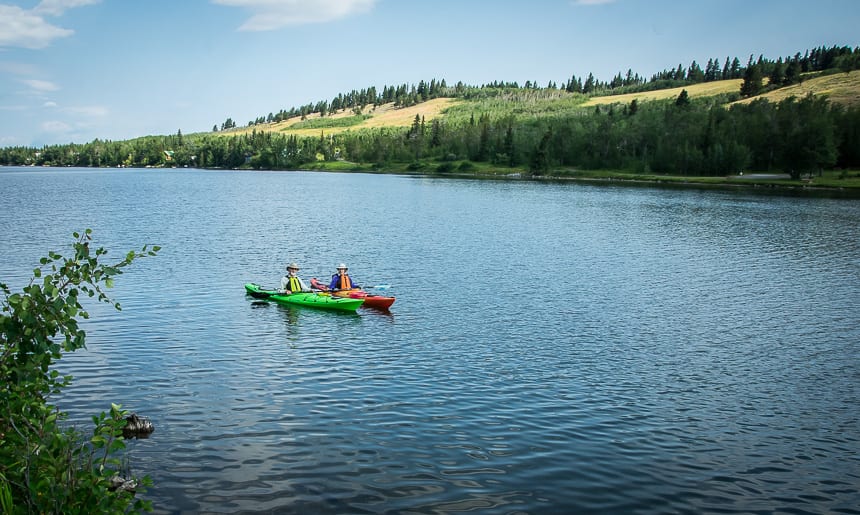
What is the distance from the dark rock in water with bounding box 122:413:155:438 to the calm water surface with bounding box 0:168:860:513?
0.49m

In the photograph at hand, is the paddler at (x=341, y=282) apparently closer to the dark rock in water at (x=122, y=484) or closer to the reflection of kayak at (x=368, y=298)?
the reflection of kayak at (x=368, y=298)

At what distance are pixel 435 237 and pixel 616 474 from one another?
52446mm

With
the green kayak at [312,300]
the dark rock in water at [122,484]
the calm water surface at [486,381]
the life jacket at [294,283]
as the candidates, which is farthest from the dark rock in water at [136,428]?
the life jacket at [294,283]

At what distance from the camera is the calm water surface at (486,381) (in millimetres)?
16453

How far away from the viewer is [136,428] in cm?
A: 1838

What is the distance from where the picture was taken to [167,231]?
67.1m

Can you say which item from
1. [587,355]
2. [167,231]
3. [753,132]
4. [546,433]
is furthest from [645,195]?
[546,433]

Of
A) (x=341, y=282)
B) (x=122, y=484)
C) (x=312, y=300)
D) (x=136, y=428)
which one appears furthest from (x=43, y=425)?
(x=341, y=282)

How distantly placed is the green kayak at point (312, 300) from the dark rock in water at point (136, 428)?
54.5ft

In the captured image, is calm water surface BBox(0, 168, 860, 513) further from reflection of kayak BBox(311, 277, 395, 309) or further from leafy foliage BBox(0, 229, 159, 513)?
leafy foliage BBox(0, 229, 159, 513)

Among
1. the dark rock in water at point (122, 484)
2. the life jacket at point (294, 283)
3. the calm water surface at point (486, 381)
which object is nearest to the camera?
the dark rock in water at point (122, 484)

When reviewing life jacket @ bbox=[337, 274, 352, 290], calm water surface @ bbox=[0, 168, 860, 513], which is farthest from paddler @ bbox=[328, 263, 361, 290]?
calm water surface @ bbox=[0, 168, 860, 513]

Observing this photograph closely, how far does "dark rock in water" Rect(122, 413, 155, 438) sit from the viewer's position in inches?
719

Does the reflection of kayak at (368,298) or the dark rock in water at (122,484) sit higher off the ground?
the reflection of kayak at (368,298)
